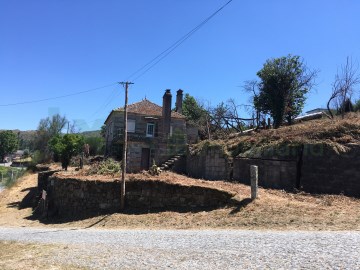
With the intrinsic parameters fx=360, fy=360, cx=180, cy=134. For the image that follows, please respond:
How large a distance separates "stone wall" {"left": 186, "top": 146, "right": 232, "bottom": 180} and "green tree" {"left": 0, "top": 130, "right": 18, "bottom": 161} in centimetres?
8274

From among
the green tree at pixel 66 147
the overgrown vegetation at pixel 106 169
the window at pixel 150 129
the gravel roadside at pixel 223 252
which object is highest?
the window at pixel 150 129

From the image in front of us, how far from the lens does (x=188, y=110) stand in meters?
48.3

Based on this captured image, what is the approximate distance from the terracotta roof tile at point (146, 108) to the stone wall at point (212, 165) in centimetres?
1157

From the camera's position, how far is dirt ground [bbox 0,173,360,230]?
39.4 feet

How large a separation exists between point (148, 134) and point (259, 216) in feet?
74.9

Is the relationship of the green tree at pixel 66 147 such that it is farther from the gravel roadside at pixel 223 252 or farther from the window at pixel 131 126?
the gravel roadside at pixel 223 252

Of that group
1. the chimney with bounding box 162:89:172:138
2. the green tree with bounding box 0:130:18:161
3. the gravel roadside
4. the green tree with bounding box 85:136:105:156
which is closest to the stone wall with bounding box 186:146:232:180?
the chimney with bounding box 162:89:172:138

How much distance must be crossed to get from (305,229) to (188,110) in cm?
3762

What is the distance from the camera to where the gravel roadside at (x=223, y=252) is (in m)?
7.52

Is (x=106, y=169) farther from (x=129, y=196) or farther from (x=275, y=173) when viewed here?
(x=275, y=173)

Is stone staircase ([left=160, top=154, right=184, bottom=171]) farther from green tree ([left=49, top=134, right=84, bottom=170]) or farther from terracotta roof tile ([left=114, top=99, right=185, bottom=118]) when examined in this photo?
green tree ([left=49, top=134, right=84, bottom=170])

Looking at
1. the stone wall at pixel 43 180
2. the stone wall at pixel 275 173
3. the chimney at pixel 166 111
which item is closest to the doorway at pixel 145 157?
the chimney at pixel 166 111

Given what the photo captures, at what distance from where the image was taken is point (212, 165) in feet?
73.3

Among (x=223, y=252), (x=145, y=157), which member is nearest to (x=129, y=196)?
(x=223, y=252)
